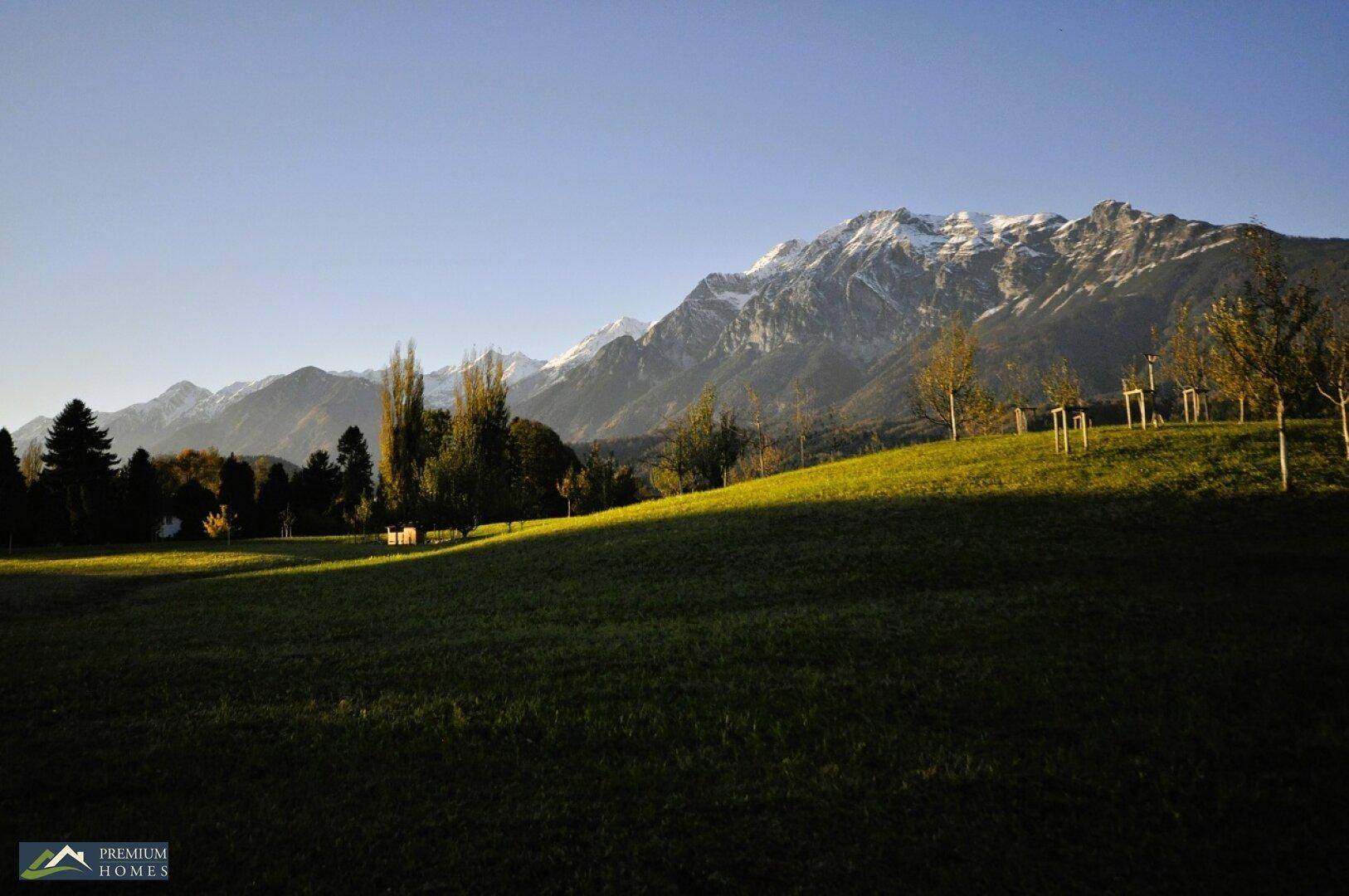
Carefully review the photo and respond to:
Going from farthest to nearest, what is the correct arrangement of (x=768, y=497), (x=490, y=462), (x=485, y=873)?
(x=490, y=462) < (x=768, y=497) < (x=485, y=873)

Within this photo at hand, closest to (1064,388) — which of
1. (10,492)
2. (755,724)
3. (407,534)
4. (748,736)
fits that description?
(407,534)

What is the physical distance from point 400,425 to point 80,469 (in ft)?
148

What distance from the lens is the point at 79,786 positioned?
378 inches

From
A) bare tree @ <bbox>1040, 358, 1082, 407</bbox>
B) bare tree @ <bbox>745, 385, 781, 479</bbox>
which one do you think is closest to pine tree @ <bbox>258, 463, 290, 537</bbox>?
bare tree @ <bbox>745, 385, 781, 479</bbox>

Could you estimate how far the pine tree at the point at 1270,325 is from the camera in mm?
33031

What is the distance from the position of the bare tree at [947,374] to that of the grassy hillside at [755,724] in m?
37.0

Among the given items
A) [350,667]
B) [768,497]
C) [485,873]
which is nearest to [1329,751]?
[485,873]

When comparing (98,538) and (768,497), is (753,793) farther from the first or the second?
(98,538)

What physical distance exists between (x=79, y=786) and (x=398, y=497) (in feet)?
209

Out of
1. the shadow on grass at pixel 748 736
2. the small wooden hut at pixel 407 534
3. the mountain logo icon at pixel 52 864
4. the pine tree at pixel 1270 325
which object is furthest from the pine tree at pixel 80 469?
the pine tree at pixel 1270 325

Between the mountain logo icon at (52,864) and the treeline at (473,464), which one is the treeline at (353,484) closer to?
the treeline at (473,464)

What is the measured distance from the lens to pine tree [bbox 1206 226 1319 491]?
33031 mm

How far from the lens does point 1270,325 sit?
3388 cm

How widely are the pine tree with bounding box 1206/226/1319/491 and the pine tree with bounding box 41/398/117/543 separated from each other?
10860 cm
